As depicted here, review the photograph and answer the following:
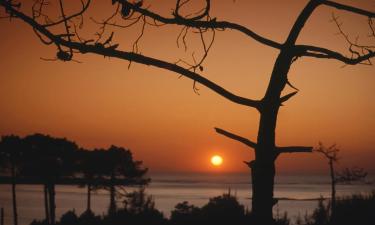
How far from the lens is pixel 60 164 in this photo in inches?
1484

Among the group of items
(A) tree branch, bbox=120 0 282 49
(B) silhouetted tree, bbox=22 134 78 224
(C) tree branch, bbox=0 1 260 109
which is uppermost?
(A) tree branch, bbox=120 0 282 49

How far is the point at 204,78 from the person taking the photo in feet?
7.20

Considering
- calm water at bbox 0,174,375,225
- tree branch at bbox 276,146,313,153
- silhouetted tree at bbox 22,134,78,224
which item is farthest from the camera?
calm water at bbox 0,174,375,225

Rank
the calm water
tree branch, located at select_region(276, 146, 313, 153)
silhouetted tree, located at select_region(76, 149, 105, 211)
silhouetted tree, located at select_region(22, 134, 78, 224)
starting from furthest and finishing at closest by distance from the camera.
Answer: the calm water, silhouetted tree, located at select_region(76, 149, 105, 211), silhouetted tree, located at select_region(22, 134, 78, 224), tree branch, located at select_region(276, 146, 313, 153)

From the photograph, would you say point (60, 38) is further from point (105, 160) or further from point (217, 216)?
point (105, 160)

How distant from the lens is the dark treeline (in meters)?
36.8

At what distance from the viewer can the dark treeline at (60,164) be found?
121 ft

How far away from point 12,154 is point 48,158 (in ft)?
14.9

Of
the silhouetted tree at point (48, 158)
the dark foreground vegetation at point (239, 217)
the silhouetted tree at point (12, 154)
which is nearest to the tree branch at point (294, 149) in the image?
the dark foreground vegetation at point (239, 217)

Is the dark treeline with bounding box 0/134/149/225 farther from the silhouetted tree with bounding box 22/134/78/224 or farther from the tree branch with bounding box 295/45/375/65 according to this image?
the tree branch with bounding box 295/45/375/65

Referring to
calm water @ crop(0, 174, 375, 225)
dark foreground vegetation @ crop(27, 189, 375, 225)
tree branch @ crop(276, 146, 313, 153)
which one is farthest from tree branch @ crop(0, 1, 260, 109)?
calm water @ crop(0, 174, 375, 225)

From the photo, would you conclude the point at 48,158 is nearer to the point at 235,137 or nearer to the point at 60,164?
the point at 60,164

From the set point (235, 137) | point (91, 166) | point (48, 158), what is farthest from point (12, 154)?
point (235, 137)

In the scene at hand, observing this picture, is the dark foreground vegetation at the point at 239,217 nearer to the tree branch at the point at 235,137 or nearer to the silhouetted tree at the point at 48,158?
the silhouetted tree at the point at 48,158
